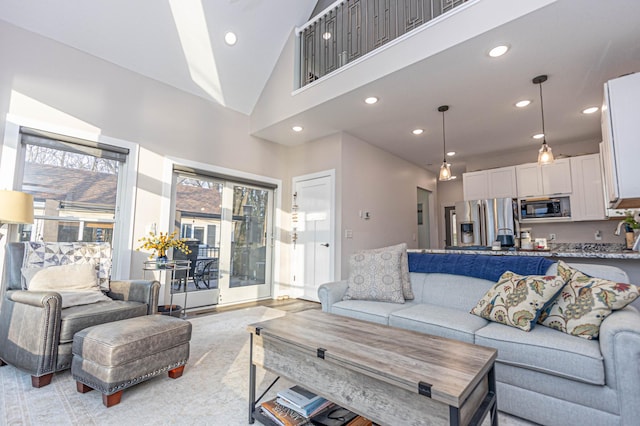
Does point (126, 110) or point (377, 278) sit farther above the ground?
point (126, 110)

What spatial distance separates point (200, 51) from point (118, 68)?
3.37 ft

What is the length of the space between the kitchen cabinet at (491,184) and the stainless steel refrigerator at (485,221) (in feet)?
0.45

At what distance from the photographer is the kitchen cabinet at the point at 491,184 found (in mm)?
5227

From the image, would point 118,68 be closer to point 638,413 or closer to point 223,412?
point 223,412

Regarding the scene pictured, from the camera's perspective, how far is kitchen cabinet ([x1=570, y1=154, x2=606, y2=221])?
4453 millimetres

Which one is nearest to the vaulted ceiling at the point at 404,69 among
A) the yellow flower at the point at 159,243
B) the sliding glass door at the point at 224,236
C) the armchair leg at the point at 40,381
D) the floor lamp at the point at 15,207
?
the sliding glass door at the point at 224,236

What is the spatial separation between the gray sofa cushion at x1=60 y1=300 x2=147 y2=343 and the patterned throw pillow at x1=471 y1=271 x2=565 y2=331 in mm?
2658

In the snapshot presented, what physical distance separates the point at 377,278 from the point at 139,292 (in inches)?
82.3

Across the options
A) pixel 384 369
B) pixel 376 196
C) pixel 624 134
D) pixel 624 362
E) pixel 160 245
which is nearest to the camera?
pixel 384 369

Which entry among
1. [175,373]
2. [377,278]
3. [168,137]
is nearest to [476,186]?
[377,278]

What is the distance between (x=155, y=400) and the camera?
186cm

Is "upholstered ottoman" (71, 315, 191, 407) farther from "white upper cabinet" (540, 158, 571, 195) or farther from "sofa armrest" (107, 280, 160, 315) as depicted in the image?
"white upper cabinet" (540, 158, 571, 195)

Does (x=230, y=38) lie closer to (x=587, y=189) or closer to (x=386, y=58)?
(x=386, y=58)

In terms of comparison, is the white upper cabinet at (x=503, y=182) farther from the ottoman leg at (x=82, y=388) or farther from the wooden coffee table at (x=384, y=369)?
the ottoman leg at (x=82, y=388)
